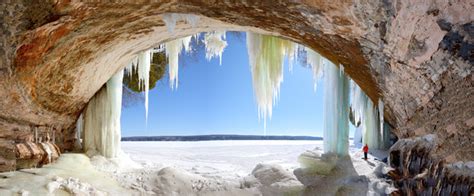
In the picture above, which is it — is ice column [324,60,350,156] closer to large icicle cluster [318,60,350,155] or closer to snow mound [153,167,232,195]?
large icicle cluster [318,60,350,155]

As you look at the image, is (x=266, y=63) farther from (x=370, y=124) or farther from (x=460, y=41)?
(x=460, y=41)

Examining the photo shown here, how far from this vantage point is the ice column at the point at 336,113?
16.5 feet

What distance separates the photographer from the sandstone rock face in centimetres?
179

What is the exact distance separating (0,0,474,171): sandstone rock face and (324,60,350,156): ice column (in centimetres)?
187

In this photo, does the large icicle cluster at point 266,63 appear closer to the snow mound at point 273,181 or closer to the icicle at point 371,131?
the snow mound at point 273,181

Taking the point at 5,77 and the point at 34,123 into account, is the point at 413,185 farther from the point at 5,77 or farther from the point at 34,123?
the point at 34,123

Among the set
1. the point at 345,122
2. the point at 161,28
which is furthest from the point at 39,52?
the point at 345,122

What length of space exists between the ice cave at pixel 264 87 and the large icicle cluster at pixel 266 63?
0.05ft

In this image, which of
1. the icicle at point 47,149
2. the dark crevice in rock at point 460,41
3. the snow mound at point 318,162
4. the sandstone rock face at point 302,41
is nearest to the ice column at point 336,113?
the snow mound at point 318,162

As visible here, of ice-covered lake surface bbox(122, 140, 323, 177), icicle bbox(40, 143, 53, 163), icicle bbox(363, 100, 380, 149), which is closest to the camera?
icicle bbox(40, 143, 53, 163)

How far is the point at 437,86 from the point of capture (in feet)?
6.25

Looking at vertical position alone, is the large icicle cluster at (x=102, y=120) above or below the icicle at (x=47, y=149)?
above

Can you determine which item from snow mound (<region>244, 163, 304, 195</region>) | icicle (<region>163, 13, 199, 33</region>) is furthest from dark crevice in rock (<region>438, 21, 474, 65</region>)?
snow mound (<region>244, 163, 304, 195</region>)

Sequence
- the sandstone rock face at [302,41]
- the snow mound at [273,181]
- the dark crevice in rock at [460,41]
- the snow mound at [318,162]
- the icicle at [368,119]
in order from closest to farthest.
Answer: the dark crevice in rock at [460,41], the sandstone rock face at [302,41], the snow mound at [273,181], the snow mound at [318,162], the icicle at [368,119]
